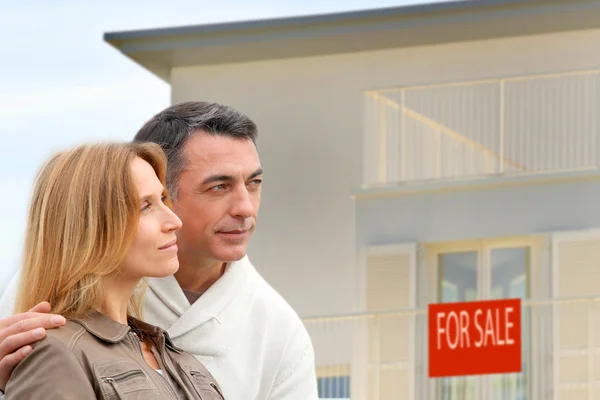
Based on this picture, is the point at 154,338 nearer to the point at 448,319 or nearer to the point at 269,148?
the point at 448,319

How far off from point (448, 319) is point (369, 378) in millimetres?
1158

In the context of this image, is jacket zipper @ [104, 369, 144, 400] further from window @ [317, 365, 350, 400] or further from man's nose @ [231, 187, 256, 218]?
window @ [317, 365, 350, 400]

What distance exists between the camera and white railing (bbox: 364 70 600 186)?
1984 centimetres

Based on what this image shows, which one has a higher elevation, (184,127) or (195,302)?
(184,127)

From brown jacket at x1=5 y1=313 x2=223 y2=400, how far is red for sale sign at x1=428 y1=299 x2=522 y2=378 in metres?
15.3

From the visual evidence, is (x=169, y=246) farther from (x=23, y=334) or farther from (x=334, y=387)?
(x=334, y=387)

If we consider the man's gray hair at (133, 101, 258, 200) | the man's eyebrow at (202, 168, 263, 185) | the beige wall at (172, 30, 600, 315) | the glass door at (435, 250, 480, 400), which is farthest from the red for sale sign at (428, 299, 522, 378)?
the man's eyebrow at (202, 168, 263, 185)

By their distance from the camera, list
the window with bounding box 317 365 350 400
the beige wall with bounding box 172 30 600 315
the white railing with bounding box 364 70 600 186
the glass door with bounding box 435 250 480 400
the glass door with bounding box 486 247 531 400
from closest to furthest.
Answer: the glass door with bounding box 486 247 531 400
the white railing with bounding box 364 70 600 186
the glass door with bounding box 435 250 480 400
the window with bounding box 317 365 350 400
the beige wall with bounding box 172 30 600 315

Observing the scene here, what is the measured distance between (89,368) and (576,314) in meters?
16.0

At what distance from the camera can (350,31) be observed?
21.1 meters

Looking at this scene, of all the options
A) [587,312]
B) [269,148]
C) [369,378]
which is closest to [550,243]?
[587,312]

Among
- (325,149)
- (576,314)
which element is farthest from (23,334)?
(325,149)

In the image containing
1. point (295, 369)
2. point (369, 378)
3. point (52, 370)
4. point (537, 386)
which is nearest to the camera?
point (52, 370)

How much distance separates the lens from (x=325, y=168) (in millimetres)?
21453
